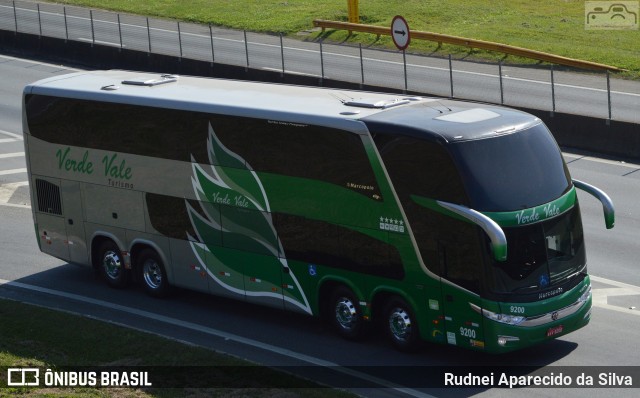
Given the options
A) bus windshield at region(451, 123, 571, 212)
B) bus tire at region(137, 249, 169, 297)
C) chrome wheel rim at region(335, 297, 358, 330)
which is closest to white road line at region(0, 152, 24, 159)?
bus tire at region(137, 249, 169, 297)

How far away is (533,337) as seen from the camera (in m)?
14.3

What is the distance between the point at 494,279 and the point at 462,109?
2760 millimetres

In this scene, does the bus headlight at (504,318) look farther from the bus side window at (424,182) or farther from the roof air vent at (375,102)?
the roof air vent at (375,102)

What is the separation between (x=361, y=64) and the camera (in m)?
33.1

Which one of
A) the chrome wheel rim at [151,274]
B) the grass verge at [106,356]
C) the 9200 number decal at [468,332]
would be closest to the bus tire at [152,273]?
the chrome wheel rim at [151,274]

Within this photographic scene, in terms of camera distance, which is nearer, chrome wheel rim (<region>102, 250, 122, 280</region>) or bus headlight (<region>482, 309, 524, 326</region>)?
bus headlight (<region>482, 309, 524, 326</region>)

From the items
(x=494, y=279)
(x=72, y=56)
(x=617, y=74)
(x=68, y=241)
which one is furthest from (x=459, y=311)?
(x=72, y=56)

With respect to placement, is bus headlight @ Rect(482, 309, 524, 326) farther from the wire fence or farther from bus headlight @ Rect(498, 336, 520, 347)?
the wire fence

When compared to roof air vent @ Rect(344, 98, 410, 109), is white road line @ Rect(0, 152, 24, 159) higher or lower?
lower

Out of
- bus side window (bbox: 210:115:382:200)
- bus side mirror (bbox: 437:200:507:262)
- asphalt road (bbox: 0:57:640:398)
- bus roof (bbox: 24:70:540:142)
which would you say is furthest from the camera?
bus side window (bbox: 210:115:382:200)

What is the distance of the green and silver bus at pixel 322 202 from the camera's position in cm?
1429

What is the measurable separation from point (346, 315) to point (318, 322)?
48.2 inches

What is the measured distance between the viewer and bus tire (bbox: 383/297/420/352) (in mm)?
15164

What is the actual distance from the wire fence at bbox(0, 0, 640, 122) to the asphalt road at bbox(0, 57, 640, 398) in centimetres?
777
